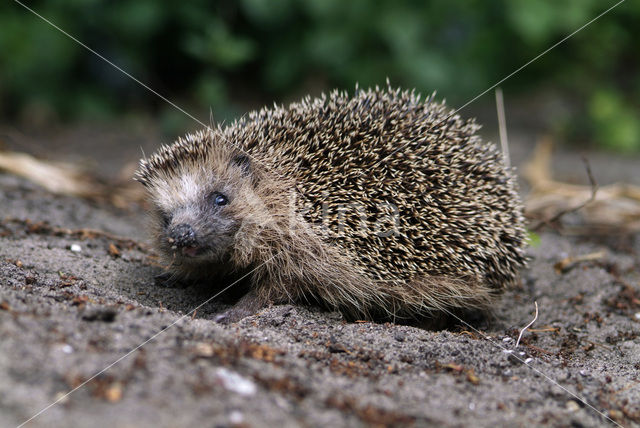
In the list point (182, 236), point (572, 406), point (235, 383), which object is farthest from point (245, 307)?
point (572, 406)

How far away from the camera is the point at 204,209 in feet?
14.4

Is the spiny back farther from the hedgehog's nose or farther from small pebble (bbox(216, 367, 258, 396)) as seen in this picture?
small pebble (bbox(216, 367, 258, 396))

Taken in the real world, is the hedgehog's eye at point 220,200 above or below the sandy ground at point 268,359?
above

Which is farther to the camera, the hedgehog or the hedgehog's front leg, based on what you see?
the hedgehog

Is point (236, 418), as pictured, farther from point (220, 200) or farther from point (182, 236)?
point (220, 200)

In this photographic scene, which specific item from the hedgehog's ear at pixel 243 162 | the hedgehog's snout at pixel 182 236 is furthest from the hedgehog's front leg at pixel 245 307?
the hedgehog's ear at pixel 243 162

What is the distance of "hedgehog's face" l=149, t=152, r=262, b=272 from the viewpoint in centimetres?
423

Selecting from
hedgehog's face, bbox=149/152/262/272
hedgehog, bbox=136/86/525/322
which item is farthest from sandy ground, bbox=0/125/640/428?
hedgehog's face, bbox=149/152/262/272

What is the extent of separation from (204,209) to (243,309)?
77 centimetres

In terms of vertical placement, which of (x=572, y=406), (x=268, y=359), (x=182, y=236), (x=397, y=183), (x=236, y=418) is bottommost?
(x=572, y=406)

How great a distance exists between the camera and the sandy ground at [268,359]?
2414mm

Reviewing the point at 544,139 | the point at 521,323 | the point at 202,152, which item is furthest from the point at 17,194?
the point at 544,139

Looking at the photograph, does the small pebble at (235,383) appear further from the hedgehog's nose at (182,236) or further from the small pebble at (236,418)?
the hedgehog's nose at (182,236)

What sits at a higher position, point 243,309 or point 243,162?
point 243,162
